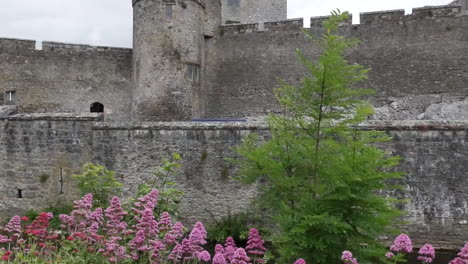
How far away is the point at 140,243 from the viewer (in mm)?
6598

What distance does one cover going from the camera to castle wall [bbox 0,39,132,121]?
23734mm

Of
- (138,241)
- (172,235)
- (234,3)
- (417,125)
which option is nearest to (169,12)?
(234,3)

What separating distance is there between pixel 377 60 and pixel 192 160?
1288 cm

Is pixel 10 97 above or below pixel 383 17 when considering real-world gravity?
below

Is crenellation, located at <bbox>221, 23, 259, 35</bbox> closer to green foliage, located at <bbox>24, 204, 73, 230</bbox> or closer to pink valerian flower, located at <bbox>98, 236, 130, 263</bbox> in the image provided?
green foliage, located at <bbox>24, 204, 73, 230</bbox>

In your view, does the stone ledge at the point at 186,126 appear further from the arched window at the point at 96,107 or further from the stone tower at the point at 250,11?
the stone tower at the point at 250,11

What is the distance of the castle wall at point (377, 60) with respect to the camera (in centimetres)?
2184

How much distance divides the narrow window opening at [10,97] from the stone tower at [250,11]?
548 inches

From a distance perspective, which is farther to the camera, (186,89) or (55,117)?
(186,89)

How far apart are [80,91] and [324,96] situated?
19.4 metres

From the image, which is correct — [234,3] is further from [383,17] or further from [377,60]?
[377,60]

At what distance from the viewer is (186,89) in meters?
22.2

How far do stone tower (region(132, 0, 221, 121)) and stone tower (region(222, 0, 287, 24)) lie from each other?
1047 cm

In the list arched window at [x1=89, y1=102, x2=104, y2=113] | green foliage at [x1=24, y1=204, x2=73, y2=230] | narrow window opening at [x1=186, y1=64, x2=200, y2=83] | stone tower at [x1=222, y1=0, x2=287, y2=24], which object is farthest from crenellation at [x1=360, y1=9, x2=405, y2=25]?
green foliage at [x1=24, y1=204, x2=73, y2=230]
